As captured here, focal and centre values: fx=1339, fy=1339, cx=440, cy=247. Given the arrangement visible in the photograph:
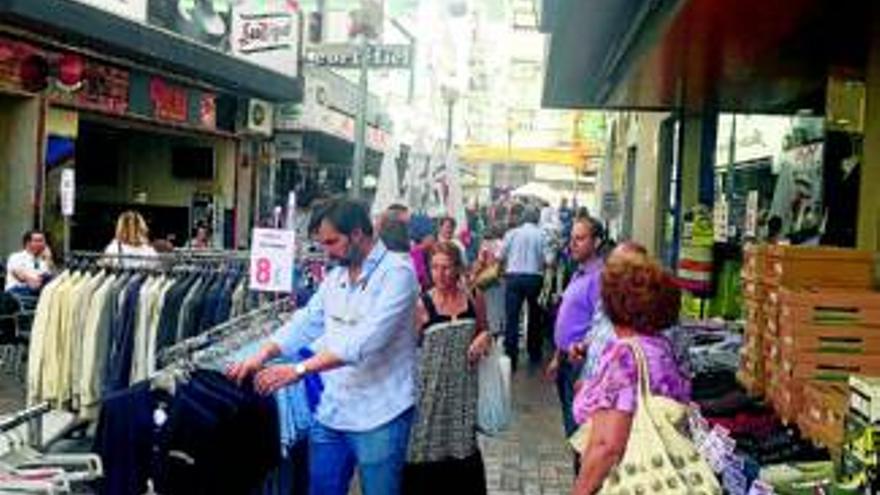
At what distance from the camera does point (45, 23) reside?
15.5 meters

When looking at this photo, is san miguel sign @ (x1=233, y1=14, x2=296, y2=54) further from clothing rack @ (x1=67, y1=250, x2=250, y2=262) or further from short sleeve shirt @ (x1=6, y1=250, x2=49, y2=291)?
clothing rack @ (x1=67, y1=250, x2=250, y2=262)

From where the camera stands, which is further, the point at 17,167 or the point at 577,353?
the point at 17,167

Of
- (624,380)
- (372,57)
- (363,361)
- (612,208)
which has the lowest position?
(363,361)

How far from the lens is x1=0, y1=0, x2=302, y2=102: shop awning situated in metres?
15.4

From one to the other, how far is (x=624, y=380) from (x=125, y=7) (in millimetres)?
14790

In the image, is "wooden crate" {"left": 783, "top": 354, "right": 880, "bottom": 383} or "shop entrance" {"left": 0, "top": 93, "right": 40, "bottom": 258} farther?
"shop entrance" {"left": 0, "top": 93, "right": 40, "bottom": 258}

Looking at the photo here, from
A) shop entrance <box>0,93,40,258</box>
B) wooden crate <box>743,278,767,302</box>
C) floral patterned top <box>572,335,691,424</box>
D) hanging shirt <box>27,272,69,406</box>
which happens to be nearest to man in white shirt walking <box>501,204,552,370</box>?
shop entrance <box>0,93,40,258</box>

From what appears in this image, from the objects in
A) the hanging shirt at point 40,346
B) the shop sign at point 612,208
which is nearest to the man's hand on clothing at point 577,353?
the hanging shirt at point 40,346

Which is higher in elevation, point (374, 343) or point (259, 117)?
point (259, 117)

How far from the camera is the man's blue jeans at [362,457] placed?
17.8 ft

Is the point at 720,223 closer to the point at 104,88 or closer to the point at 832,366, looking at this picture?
the point at 104,88

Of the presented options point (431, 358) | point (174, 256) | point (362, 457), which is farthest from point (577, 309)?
point (174, 256)

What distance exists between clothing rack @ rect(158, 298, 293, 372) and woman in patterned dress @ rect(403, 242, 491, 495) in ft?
2.69

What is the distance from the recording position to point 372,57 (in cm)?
1426
